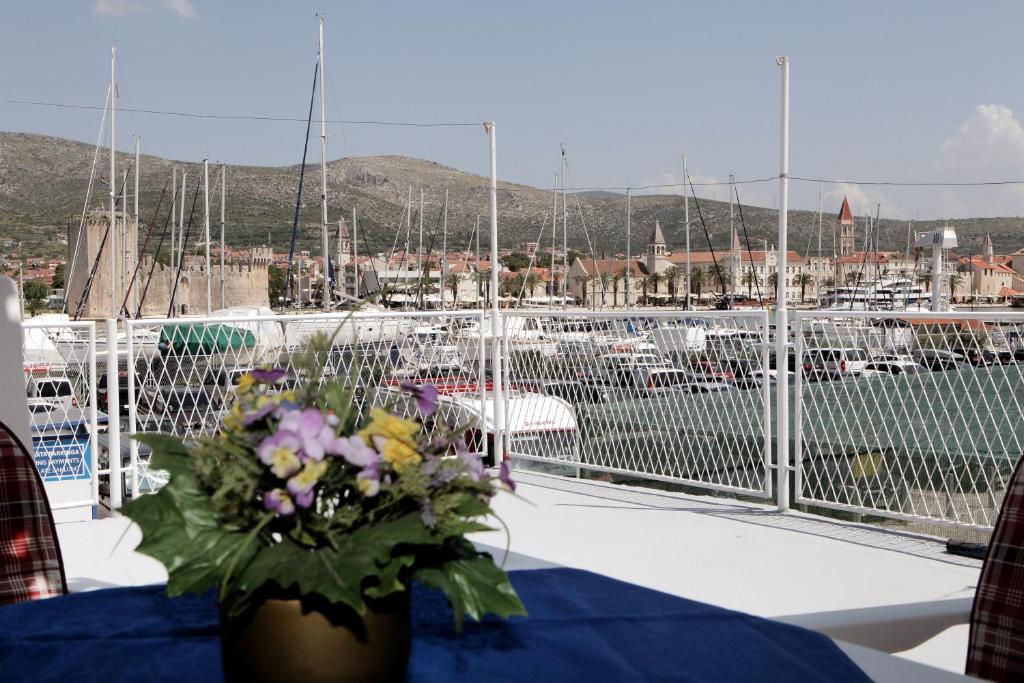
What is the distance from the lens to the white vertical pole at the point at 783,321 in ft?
13.0

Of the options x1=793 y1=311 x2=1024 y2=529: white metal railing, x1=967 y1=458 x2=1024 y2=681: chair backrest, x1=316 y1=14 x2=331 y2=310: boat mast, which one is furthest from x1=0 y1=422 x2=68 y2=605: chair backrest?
x1=316 y1=14 x2=331 y2=310: boat mast

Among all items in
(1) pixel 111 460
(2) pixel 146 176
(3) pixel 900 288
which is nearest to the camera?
(1) pixel 111 460

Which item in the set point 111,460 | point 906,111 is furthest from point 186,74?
point 111,460

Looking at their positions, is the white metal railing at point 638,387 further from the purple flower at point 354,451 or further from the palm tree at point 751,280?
the palm tree at point 751,280

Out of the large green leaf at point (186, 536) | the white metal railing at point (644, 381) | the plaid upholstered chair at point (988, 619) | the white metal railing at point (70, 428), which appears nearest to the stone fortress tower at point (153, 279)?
the white metal railing at point (70, 428)

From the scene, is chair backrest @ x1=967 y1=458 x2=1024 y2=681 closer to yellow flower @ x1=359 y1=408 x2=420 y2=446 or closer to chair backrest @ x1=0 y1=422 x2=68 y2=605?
yellow flower @ x1=359 y1=408 x2=420 y2=446

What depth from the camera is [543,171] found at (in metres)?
27.3

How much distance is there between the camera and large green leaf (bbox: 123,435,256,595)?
37.6 inches

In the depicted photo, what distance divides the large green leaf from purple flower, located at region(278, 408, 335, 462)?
12cm

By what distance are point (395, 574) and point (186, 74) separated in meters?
26.0

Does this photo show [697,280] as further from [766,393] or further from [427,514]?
[427,514]

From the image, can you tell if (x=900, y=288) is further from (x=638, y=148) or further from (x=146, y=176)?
(x=146, y=176)

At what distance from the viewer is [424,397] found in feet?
3.51

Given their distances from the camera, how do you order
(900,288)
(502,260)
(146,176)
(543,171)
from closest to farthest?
(543,171)
(900,288)
(146,176)
(502,260)
